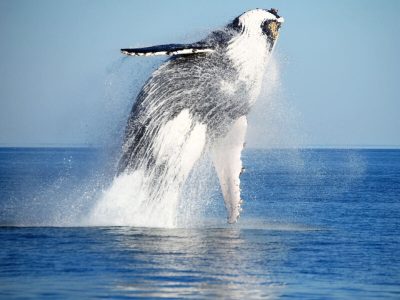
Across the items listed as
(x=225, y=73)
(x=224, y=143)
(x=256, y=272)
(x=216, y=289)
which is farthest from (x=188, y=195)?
(x=216, y=289)

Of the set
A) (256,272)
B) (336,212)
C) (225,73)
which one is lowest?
(336,212)

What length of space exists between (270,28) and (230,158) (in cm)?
322

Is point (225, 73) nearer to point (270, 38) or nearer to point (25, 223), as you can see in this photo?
point (270, 38)

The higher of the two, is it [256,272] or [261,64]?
[261,64]

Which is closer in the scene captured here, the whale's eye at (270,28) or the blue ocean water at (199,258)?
the blue ocean water at (199,258)

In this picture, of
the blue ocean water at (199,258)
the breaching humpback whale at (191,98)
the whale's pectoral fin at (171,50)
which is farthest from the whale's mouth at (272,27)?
the blue ocean water at (199,258)

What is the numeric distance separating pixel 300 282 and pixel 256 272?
97cm

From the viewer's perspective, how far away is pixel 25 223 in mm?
24250

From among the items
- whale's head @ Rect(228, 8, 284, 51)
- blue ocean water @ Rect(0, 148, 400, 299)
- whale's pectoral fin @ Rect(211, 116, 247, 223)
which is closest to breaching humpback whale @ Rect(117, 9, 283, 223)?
whale's head @ Rect(228, 8, 284, 51)

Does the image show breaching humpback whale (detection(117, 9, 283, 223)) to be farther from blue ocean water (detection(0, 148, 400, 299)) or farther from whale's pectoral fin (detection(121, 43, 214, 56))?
blue ocean water (detection(0, 148, 400, 299))

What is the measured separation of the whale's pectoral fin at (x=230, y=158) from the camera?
23000 millimetres

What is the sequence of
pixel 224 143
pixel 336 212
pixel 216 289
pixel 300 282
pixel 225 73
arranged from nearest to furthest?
pixel 216 289
pixel 300 282
pixel 225 73
pixel 224 143
pixel 336 212

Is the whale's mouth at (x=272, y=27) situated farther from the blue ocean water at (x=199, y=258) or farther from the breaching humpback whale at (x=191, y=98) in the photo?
the blue ocean water at (x=199, y=258)

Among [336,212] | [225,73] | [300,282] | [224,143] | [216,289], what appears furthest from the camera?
[336,212]
